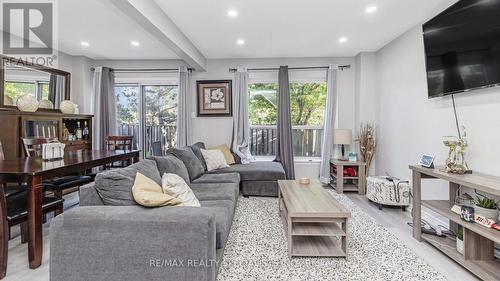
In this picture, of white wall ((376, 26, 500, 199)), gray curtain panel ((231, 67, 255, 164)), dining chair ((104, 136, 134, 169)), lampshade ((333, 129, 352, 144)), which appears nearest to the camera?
white wall ((376, 26, 500, 199))

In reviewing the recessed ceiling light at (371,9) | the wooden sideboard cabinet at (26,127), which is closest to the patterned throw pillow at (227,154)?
the wooden sideboard cabinet at (26,127)

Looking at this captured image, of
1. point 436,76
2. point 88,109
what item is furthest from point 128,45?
point 436,76

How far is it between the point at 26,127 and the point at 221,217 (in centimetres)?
347

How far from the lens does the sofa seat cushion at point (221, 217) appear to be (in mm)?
1858

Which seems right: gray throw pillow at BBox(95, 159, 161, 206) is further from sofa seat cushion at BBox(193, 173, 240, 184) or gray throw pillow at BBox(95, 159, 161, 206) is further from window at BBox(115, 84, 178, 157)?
window at BBox(115, 84, 178, 157)

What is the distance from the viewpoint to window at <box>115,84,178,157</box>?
527cm

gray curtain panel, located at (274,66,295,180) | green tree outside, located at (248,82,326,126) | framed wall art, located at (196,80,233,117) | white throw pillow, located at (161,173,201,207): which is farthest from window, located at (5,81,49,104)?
gray curtain panel, located at (274,66,295,180)

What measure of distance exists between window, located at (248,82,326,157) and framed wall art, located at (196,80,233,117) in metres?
0.46

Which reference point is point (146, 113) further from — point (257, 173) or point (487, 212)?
point (487, 212)

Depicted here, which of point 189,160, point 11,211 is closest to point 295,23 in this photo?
point 189,160

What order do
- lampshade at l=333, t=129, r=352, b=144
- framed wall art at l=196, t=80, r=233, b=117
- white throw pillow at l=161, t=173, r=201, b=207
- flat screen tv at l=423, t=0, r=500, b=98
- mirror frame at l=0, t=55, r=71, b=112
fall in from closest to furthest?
1. white throw pillow at l=161, t=173, r=201, b=207
2. flat screen tv at l=423, t=0, r=500, b=98
3. mirror frame at l=0, t=55, r=71, b=112
4. lampshade at l=333, t=129, r=352, b=144
5. framed wall art at l=196, t=80, r=233, b=117

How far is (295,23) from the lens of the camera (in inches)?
131

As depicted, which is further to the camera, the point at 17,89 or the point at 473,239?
the point at 17,89

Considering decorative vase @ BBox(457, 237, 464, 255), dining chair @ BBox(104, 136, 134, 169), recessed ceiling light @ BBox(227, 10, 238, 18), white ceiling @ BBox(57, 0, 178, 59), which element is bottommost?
decorative vase @ BBox(457, 237, 464, 255)
